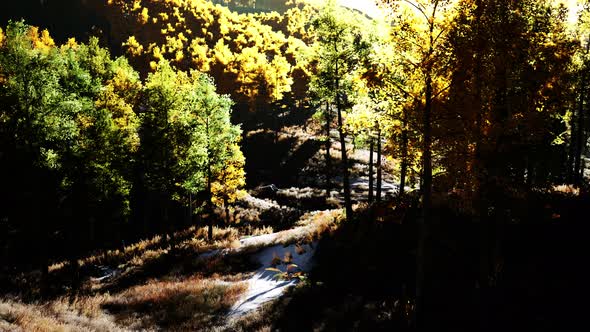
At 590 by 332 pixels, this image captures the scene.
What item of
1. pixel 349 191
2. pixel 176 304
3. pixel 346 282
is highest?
pixel 349 191

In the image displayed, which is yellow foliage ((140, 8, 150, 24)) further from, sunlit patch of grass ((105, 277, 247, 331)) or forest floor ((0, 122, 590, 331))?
sunlit patch of grass ((105, 277, 247, 331))

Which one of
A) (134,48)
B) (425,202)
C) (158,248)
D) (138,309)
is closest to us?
(425,202)

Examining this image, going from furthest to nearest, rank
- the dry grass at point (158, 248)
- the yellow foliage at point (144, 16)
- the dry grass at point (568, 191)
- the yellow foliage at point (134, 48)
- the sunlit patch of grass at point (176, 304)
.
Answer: the yellow foliage at point (144, 16), the yellow foliage at point (134, 48), the dry grass at point (158, 248), the dry grass at point (568, 191), the sunlit patch of grass at point (176, 304)

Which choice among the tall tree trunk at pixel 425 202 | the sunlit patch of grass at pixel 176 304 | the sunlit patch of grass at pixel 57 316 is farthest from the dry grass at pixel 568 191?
the sunlit patch of grass at pixel 57 316

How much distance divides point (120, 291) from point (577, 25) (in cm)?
2498

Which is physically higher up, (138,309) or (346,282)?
(346,282)

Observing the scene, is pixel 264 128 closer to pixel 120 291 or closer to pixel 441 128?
pixel 120 291

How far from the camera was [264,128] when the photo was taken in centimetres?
6794

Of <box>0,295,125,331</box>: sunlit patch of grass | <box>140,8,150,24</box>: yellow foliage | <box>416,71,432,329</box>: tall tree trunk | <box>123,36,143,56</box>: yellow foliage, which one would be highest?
<box>140,8,150,24</box>: yellow foliage

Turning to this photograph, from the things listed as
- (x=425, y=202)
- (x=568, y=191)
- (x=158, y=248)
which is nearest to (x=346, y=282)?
(x=425, y=202)

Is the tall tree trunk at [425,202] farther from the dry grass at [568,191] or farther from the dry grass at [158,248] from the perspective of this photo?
the dry grass at [158,248]

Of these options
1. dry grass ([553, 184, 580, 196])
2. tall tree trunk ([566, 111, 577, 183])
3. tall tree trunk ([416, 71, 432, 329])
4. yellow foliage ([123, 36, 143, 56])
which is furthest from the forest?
yellow foliage ([123, 36, 143, 56])

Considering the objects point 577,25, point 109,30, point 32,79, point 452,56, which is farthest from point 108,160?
point 109,30

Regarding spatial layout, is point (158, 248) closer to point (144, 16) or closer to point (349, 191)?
point (349, 191)
